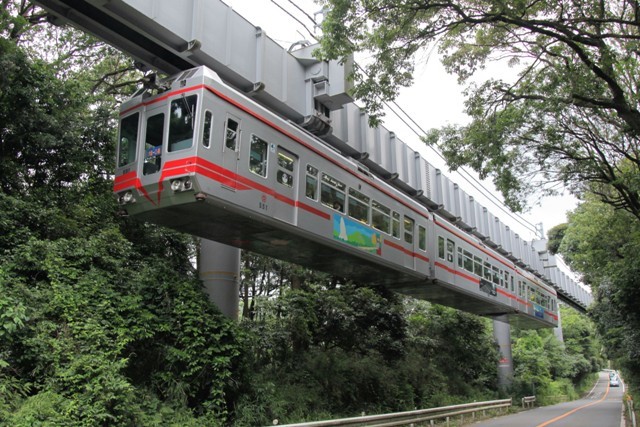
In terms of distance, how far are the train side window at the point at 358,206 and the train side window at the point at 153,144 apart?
5.26 meters

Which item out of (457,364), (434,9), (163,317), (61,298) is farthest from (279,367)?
(457,364)

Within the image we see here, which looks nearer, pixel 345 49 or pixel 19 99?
pixel 345 49

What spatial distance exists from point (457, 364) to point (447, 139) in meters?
18.4

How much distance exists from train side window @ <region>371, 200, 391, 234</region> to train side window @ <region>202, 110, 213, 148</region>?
20.3 feet

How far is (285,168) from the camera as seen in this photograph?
11.7 metres

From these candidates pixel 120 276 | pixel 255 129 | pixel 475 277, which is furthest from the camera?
pixel 475 277

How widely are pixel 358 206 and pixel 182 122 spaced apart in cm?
572

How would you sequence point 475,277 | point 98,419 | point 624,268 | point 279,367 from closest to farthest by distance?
point 98,419 → point 279,367 → point 624,268 → point 475,277

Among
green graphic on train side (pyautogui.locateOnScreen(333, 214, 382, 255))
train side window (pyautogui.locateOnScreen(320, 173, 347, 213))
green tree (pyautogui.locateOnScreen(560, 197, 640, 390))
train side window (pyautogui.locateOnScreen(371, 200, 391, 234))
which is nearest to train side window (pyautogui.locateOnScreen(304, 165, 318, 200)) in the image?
train side window (pyautogui.locateOnScreen(320, 173, 347, 213))

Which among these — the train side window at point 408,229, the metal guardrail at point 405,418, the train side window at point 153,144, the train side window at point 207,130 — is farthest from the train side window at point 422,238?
the train side window at point 153,144

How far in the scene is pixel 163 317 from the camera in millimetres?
11438

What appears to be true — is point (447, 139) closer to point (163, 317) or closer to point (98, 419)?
point (163, 317)

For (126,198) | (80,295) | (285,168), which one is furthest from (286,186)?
(80,295)

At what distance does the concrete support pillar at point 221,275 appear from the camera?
46.4 ft
